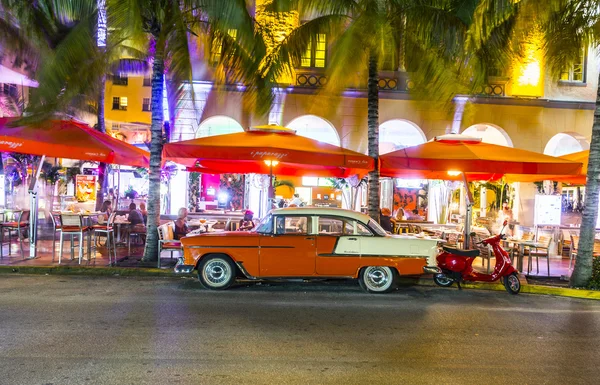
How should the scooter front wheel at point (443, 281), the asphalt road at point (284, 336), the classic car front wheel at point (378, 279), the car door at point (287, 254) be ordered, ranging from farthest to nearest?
the scooter front wheel at point (443, 281)
the classic car front wheel at point (378, 279)
the car door at point (287, 254)
the asphalt road at point (284, 336)

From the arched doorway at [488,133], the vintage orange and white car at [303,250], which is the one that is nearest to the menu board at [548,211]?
the arched doorway at [488,133]

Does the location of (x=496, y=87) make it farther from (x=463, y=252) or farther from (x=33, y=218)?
(x=33, y=218)

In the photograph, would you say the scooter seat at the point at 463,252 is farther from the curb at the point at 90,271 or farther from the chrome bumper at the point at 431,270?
the curb at the point at 90,271

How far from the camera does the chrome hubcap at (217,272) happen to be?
9422 millimetres

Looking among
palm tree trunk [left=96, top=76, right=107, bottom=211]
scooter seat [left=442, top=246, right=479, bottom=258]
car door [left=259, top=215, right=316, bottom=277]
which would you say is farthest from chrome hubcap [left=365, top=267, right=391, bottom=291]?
palm tree trunk [left=96, top=76, right=107, bottom=211]

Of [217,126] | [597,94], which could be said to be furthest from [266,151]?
[217,126]

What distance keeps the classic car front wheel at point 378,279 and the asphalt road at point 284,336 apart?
0.71 ft

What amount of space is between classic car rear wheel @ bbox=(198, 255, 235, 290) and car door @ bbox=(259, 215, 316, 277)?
657 millimetres

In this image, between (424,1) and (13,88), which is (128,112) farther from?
(424,1)

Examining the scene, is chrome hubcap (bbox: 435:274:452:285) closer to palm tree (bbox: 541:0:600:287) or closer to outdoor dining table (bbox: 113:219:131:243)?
palm tree (bbox: 541:0:600:287)

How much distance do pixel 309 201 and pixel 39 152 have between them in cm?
1268

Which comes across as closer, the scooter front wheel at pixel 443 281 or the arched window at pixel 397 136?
the scooter front wheel at pixel 443 281

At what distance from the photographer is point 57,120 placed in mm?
12156

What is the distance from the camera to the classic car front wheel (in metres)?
9.57
